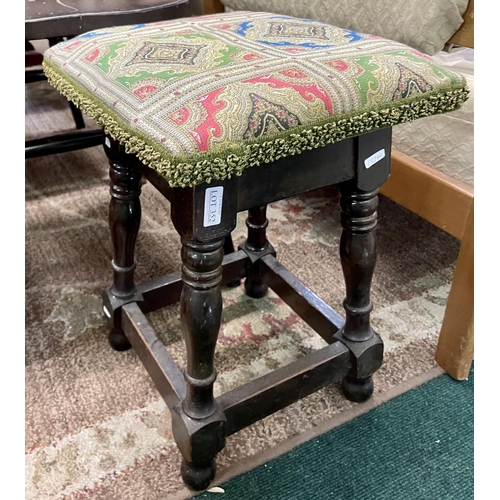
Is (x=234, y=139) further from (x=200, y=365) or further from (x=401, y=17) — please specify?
(x=401, y=17)

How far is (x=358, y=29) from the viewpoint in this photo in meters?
0.92

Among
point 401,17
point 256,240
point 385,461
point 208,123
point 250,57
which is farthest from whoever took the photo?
point 256,240

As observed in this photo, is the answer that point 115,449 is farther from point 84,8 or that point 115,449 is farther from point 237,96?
point 84,8

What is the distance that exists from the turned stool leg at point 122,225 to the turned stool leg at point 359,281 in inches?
11.9

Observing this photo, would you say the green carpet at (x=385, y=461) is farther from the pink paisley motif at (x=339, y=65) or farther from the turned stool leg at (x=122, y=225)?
the pink paisley motif at (x=339, y=65)

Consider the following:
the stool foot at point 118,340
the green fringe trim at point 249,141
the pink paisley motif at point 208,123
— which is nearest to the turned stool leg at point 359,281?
the green fringe trim at point 249,141

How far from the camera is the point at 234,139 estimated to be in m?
0.47

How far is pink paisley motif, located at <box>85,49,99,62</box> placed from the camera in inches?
24.3

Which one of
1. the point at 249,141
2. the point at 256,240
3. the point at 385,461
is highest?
the point at 249,141

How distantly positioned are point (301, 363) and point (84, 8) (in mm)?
623

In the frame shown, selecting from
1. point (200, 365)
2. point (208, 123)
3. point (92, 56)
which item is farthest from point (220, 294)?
point (92, 56)

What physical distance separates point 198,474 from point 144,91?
0.47 meters

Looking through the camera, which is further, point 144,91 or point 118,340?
point 118,340

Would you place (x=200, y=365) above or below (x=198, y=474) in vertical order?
above
